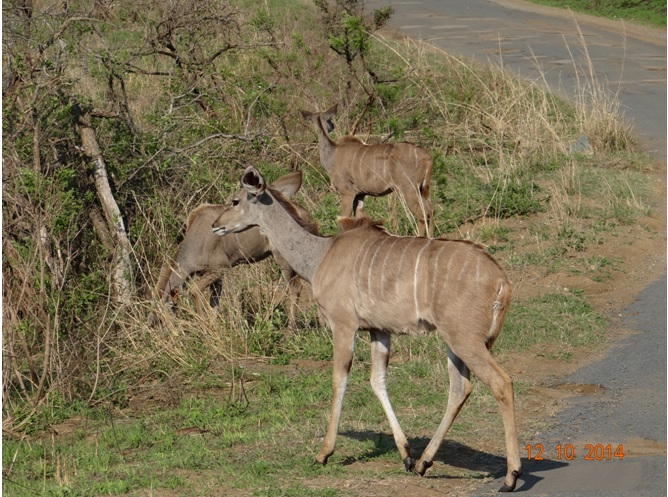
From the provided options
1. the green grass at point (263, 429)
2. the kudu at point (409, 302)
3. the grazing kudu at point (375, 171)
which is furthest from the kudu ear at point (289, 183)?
the grazing kudu at point (375, 171)

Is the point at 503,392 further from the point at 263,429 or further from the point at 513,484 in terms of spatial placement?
the point at 263,429

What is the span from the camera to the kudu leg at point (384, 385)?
6.67 metres

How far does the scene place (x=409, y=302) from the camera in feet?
21.8

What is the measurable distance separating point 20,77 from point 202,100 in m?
3.59

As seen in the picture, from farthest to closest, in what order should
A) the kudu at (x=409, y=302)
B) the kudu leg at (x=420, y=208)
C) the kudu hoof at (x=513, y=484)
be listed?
the kudu leg at (x=420, y=208)
the kudu at (x=409, y=302)
the kudu hoof at (x=513, y=484)

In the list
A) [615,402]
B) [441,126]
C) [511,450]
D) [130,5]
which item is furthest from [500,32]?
[511,450]

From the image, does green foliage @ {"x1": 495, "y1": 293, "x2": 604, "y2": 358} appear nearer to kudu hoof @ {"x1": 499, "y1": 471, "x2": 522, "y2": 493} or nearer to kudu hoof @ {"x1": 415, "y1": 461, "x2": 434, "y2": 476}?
kudu hoof @ {"x1": 415, "y1": 461, "x2": 434, "y2": 476}

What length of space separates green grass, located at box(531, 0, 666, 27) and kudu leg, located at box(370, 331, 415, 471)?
19.7m

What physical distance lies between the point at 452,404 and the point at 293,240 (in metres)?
1.65

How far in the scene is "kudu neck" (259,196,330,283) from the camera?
7.49 m

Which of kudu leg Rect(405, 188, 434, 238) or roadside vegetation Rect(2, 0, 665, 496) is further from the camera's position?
kudu leg Rect(405, 188, 434, 238)

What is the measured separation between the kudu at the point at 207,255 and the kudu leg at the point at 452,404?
367 cm

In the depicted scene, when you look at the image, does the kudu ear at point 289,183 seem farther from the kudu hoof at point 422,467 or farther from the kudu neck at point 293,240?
the kudu hoof at point 422,467
